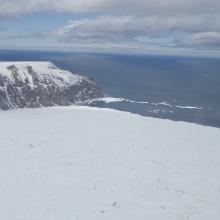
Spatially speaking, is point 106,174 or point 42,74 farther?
point 42,74

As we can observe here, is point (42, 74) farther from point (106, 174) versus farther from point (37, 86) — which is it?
point (106, 174)

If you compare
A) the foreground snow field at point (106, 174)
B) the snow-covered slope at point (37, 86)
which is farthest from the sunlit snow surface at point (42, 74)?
the foreground snow field at point (106, 174)

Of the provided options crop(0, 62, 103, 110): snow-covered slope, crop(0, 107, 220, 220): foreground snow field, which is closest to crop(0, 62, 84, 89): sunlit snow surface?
crop(0, 62, 103, 110): snow-covered slope

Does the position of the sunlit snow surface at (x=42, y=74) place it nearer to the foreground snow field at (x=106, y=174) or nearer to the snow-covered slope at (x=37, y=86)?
the snow-covered slope at (x=37, y=86)

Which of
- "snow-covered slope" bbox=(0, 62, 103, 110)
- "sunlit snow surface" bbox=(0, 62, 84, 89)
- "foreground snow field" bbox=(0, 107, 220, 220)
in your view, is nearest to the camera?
"foreground snow field" bbox=(0, 107, 220, 220)

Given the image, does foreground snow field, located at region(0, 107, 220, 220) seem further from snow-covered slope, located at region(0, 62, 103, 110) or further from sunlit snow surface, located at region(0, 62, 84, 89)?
sunlit snow surface, located at region(0, 62, 84, 89)

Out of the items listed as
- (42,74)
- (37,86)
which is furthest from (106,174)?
(42,74)

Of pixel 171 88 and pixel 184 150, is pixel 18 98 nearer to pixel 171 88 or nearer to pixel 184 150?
pixel 184 150
